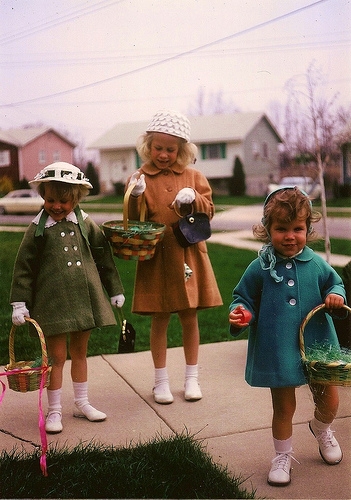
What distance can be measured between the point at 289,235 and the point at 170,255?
1.29 m

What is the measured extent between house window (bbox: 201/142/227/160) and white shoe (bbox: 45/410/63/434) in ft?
48.4

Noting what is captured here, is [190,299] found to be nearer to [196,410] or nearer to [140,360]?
[196,410]

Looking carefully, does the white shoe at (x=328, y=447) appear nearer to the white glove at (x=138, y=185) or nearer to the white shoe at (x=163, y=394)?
the white shoe at (x=163, y=394)

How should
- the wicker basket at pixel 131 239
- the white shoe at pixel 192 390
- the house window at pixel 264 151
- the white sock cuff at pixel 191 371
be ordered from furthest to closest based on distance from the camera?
1. the house window at pixel 264 151
2. the white sock cuff at pixel 191 371
3. the white shoe at pixel 192 390
4. the wicker basket at pixel 131 239

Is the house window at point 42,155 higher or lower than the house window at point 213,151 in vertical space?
lower

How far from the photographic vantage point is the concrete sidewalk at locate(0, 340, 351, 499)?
2.94 meters

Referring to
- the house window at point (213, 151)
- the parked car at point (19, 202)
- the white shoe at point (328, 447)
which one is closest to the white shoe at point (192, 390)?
the white shoe at point (328, 447)

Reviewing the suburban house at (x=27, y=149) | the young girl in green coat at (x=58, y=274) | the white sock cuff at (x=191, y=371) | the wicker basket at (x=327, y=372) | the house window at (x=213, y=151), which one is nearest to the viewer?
the wicker basket at (x=327, y=372)

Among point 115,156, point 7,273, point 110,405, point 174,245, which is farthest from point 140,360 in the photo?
point 115,156

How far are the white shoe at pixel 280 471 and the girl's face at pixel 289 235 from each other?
985mm

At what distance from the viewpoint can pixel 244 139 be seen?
1970 centimetres

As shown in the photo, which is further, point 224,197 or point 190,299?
point 224,197

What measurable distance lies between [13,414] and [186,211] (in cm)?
171

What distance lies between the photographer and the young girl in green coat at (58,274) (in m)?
3.44
